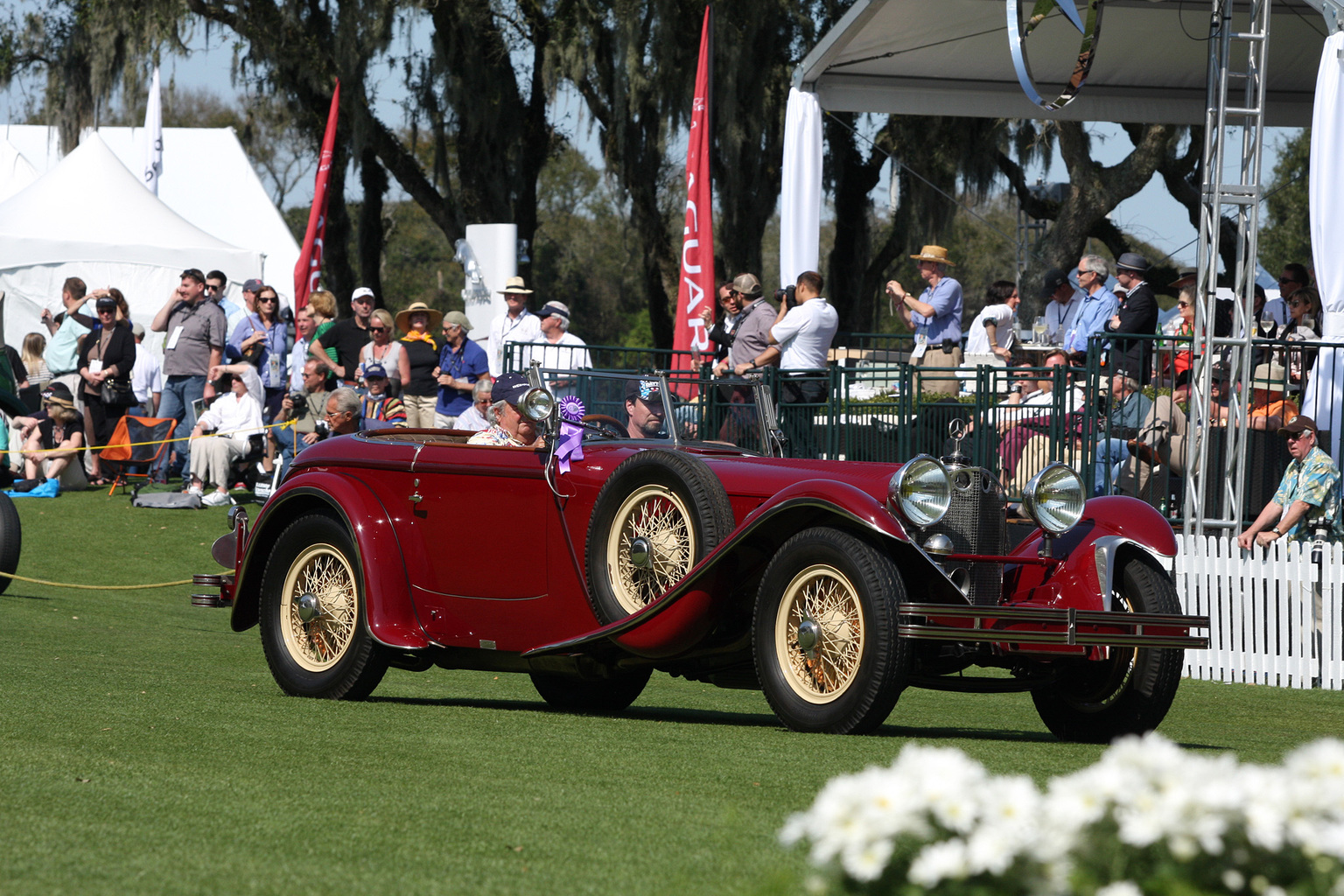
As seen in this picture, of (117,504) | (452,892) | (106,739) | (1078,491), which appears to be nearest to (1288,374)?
(1078,491)

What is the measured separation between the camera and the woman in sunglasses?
17.8m

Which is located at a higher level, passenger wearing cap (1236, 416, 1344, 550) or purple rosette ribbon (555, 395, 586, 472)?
purple rosette ribbon (555, 395, 586, 472)

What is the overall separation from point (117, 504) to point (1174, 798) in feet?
51.5

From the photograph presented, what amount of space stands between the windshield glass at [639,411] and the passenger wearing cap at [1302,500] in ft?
15.0

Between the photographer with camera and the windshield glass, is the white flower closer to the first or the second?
the windshield glass

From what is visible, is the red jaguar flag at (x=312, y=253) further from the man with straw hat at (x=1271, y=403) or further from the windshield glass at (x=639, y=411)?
the windshield glass at (x=639, y=411)

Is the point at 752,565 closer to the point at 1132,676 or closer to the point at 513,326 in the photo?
the point at 1132,676

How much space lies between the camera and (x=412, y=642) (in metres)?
7.34

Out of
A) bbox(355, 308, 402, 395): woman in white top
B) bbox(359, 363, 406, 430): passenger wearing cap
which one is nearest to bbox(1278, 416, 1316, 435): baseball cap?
bbox(359, 363, 406, 430): passenger wearing cap

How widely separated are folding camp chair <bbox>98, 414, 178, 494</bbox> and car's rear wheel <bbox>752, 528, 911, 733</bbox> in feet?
39.7

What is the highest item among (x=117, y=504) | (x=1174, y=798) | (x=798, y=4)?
(x=798, y=4)

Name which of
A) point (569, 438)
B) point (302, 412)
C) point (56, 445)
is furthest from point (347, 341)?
point (569, 438)

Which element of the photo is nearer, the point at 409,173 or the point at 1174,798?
the point at 1174,798

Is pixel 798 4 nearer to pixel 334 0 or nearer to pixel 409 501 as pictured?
pixel 334 0
